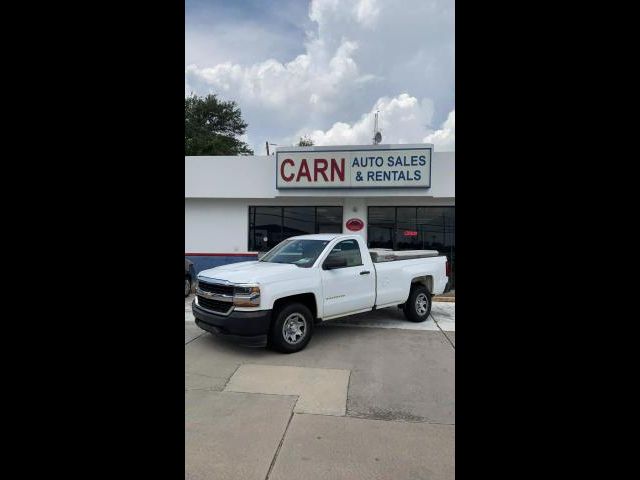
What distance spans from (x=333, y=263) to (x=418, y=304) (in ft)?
9.33

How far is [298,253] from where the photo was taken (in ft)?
21.8

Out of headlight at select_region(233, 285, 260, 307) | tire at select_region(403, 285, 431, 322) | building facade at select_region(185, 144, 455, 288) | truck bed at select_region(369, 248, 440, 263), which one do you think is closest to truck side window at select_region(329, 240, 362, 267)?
truck bed at select_region(369, 248, 440, 263)

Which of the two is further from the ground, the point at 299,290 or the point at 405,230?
the point at 405,230

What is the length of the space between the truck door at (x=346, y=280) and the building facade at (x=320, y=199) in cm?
554

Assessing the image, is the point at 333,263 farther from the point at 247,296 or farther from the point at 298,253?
the point at 247,296

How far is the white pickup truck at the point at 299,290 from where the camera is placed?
17.4 ft

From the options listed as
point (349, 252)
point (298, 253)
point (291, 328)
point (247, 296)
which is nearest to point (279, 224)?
point (298, 253)

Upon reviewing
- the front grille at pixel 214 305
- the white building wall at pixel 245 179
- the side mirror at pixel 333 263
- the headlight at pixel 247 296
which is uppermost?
the white building wall at pixel 245 179

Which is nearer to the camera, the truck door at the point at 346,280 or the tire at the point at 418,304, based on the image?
the truck door at the point at 346,280

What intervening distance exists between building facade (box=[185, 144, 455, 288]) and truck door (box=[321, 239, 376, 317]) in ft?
18.2

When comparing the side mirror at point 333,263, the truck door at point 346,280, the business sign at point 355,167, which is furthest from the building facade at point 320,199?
the side mirror at point 333,263

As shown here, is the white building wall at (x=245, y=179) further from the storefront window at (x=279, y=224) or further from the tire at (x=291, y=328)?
the tire at (x=291, y=328)
